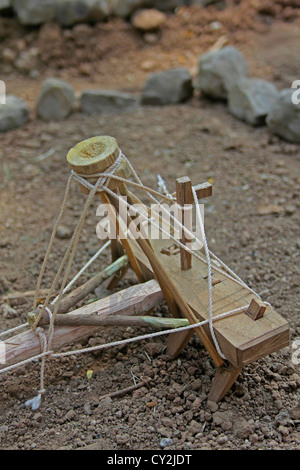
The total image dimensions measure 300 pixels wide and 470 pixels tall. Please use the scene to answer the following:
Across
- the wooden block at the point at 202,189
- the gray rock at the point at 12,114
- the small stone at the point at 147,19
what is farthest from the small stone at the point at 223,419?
the small stone at the point at 147,19

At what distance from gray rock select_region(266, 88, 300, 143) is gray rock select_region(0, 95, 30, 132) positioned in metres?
2.18

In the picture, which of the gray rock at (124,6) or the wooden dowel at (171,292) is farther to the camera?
the gray rock at (124,6)

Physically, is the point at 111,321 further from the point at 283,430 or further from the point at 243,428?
the point at 283,430

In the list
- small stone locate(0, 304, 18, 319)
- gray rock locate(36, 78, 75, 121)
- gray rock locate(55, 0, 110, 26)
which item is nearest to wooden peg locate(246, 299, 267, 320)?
small stone locate(0, 304, 18, 319)

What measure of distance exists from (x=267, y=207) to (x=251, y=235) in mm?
349

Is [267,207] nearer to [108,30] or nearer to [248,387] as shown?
[248,387]

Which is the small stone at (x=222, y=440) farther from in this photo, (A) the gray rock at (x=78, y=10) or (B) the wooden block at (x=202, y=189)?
(A) the gray rock at (x=78, y=10)

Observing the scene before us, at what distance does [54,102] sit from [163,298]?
307 cm

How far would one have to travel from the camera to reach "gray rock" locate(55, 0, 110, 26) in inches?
229

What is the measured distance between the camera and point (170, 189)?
367 cm

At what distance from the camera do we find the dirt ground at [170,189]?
2.00 metres

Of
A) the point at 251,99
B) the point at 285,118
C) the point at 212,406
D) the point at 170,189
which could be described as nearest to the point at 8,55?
the point at 251,99

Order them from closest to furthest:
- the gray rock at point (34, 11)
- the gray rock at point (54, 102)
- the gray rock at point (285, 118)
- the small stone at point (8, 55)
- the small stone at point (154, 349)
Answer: the small stone at point (154, 349)
the gray rock at point (285, 118)
the gray rock at point (54, 102)
the gray rock at point (34, 11)
the small stone at point (8, 55)

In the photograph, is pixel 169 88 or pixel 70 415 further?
pixel 169 88
